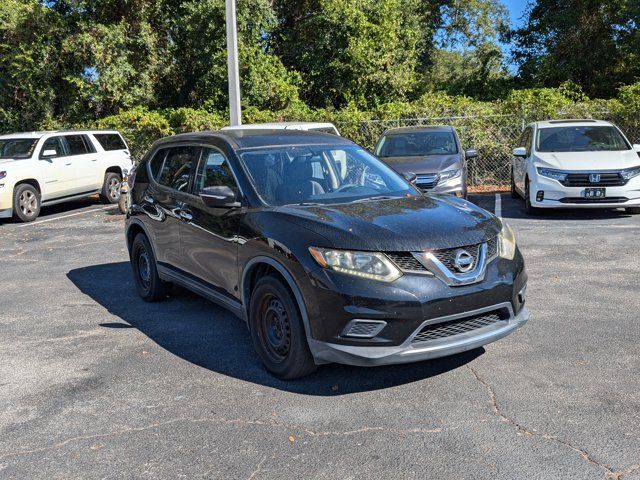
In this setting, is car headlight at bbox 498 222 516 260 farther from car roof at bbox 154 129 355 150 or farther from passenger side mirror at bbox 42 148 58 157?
passenger side mirror at bbox 42 148 58 157

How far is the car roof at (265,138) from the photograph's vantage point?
17.3 feet

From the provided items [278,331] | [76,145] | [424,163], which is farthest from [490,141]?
[278,331]

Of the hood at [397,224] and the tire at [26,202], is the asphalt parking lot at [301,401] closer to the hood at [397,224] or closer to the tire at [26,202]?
the hood at [397,224]

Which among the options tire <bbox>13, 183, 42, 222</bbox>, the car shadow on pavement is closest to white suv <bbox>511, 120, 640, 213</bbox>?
the car shadow on pavement

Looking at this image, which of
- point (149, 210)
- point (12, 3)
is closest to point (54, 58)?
point (12, 3)

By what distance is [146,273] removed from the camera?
6.72 metres

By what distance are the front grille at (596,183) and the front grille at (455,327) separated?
6962 millimetres

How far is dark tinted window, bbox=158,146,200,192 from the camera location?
18.8 ft

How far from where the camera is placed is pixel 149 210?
6336 mm

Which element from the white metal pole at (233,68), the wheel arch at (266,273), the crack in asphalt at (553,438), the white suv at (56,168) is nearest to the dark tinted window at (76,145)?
the white suv at (56,168)

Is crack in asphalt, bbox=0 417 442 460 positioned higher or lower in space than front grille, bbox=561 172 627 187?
lower

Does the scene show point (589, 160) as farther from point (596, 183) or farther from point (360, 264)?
point (360, 264)

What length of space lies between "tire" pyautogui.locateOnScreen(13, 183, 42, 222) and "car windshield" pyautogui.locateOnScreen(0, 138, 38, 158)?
2.81 feet

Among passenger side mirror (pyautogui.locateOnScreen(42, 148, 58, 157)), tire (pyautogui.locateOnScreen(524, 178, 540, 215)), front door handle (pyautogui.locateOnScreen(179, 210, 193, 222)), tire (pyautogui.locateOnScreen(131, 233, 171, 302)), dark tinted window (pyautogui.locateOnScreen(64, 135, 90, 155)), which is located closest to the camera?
front door handle (pyautogui.locateOnScreen(179, 210, 193, 222))
